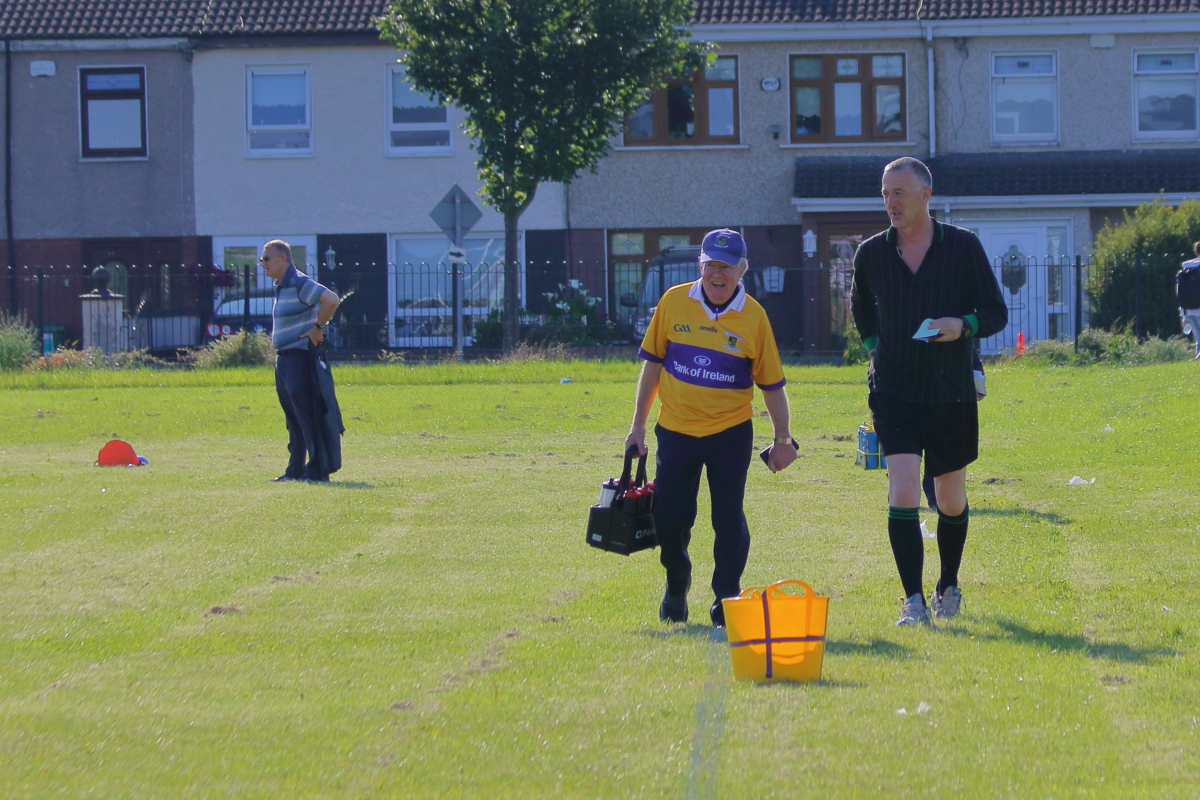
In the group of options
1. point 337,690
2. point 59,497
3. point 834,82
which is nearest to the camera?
point 337,690

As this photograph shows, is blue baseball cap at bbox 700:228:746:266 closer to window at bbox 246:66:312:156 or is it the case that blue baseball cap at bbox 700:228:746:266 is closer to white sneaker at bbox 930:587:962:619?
white sneaker at bbox 930:587:962:619

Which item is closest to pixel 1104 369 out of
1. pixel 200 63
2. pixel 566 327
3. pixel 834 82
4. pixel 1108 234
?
pixel 1108 234

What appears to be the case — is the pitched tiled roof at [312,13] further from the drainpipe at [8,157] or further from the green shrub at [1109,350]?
the green shrub at [1109,350]

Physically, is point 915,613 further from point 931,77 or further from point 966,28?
point 966,28

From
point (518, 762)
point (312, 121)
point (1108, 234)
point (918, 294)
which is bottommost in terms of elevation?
point (518, 762)

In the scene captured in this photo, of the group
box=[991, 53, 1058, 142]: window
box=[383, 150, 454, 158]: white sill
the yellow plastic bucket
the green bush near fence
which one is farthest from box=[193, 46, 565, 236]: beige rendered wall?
the yellow plastic bucket

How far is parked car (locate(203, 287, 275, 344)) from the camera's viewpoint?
25688 millimetres

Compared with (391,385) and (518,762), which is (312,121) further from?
(518,762)

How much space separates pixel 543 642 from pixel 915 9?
2679 centimetres

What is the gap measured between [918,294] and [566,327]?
19530 millimetres

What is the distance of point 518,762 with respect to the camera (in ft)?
13.4

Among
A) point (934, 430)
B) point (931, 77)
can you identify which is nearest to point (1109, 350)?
point (931, 77)

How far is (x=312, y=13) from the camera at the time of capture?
30.6 metres

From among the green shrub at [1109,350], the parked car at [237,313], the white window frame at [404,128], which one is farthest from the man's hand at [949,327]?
the white window frame at [404,128]
